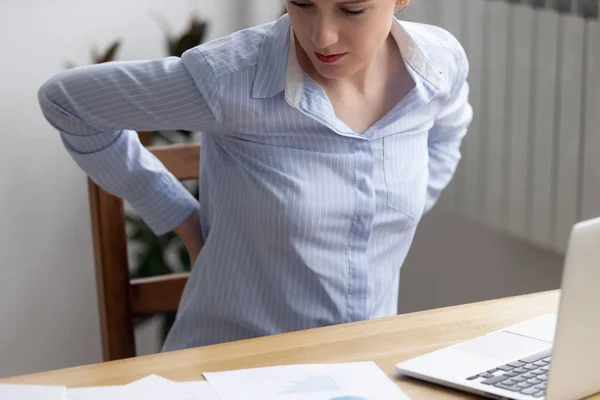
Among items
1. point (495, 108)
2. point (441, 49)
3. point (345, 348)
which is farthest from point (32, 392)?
point (495, 108)

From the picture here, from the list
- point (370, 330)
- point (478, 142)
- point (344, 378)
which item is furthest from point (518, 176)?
point (344, 378)

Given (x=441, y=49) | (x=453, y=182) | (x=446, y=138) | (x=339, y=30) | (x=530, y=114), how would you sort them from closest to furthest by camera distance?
(x=339, y=30)
(x=441, y=49)
(x=446, y=138)
(x=530, y=114)
(x=453, y=182)

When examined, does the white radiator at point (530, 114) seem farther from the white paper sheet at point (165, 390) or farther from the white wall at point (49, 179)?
the white paper sheet at point (165, 390)

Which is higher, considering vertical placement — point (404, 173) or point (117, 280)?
point (404, 173)

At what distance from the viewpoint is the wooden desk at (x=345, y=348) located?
1.17m

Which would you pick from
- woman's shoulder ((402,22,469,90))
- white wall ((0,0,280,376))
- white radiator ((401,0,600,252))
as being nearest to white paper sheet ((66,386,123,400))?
woman's shoulder ((402,22,469,90))

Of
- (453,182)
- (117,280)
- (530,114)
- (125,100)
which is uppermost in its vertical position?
(125,100)

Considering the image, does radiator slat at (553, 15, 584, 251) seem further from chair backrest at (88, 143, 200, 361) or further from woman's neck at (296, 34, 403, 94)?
chair backrest at (88, 143, 200, 361)

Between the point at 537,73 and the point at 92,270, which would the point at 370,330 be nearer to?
the point at 537,73

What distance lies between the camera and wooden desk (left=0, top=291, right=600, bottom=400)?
1.17 meters

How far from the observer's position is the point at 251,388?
1.13 metres

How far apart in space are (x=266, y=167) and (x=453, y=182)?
126cm

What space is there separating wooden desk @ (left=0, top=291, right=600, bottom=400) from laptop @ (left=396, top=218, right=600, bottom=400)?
26 mm

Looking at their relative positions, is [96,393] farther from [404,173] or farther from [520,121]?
[520,121]
